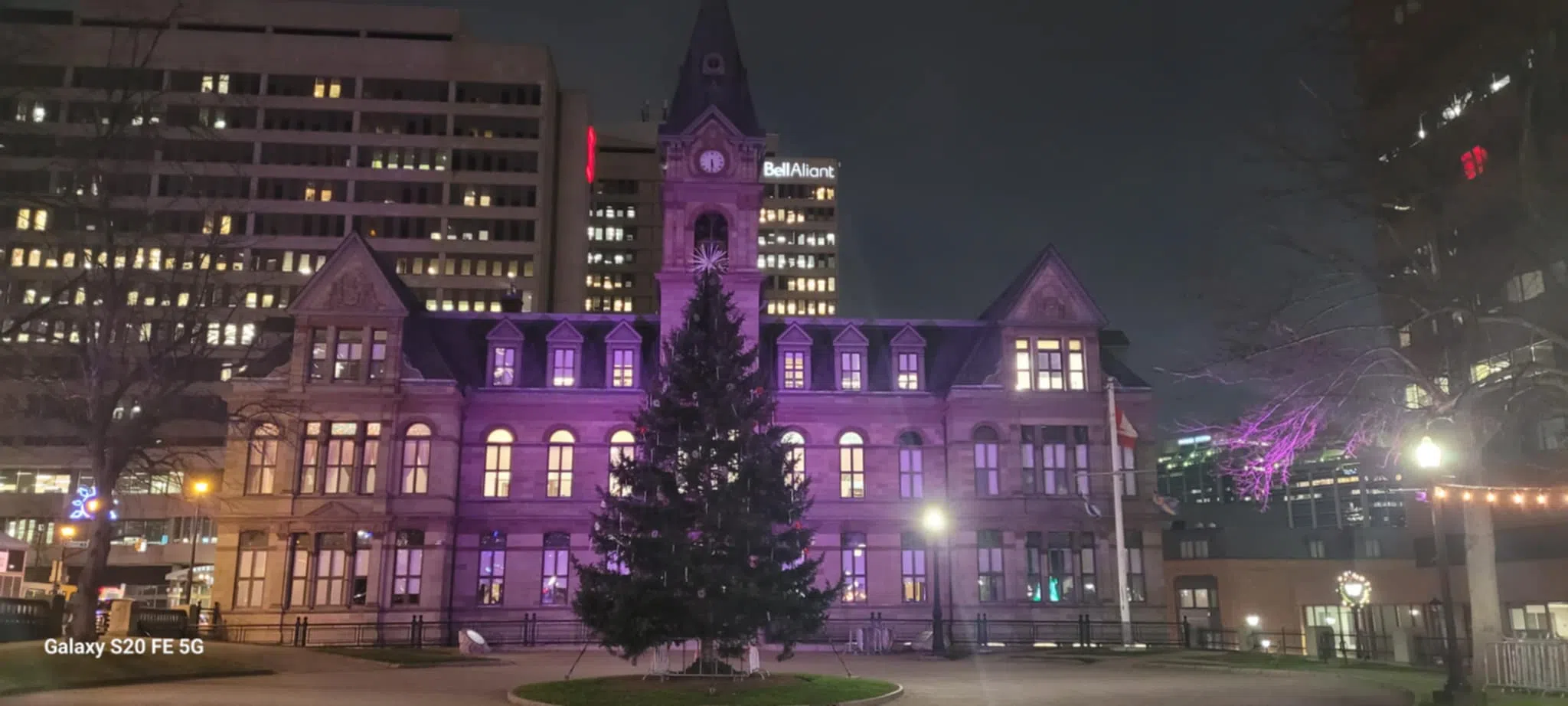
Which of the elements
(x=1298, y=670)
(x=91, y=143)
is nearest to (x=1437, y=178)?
(x=1298, y=670)

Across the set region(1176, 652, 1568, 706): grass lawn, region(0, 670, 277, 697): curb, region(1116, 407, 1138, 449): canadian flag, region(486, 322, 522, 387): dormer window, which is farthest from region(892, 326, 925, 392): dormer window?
region(0, 670, 277, 697): curb

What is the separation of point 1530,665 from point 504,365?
39.0 metres

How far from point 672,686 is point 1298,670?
694 inches

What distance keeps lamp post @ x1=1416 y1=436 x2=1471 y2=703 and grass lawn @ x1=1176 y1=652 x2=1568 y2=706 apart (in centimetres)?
69

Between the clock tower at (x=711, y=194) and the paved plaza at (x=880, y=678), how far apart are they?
60.5 feet

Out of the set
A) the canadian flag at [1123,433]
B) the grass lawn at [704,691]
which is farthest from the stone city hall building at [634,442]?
the grass lawn at [704,691]

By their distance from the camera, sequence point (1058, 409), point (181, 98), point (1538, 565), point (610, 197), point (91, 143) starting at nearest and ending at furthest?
point (91, 143), point (1538, 565), point (1058, 409), point (181, 98), point (610, 197)

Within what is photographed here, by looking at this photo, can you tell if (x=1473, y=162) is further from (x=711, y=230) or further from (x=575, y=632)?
(x=575, y=632)

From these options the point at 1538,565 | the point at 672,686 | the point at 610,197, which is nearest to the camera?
the point at 672,686

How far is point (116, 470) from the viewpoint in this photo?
106ft

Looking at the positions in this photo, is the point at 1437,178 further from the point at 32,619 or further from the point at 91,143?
the point at 32,619

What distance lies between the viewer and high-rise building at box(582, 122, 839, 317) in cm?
14150

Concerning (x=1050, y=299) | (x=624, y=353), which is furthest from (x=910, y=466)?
(x=624, y=353)

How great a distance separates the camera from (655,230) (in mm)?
142375
